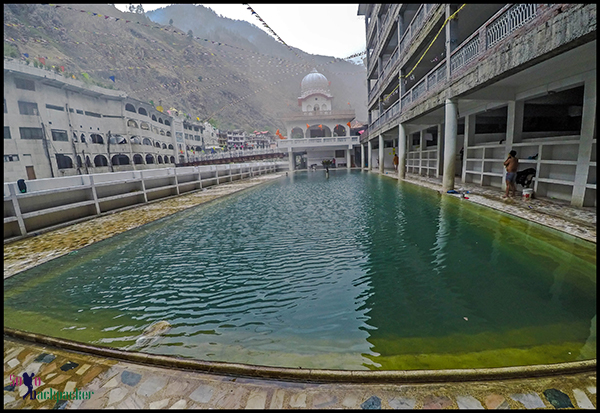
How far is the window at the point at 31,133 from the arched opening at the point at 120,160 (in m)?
11.2

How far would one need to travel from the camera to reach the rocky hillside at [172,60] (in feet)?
234

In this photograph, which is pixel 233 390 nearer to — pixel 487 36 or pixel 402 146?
pixel 487 36

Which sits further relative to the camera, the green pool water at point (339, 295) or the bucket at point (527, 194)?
the bucket at point (527, 194)

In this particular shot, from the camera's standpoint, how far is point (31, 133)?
32.2 m

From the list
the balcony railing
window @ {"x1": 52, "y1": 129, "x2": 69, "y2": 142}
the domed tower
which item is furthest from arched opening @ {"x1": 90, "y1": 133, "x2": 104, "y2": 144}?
the balcony railing

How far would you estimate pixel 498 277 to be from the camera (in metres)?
4.55

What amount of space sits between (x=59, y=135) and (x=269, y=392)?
4704 centimetres

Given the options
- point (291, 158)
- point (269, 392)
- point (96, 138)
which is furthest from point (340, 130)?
point (269, 392)

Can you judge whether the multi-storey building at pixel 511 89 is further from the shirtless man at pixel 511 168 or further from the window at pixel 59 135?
the window at pixel 59 135

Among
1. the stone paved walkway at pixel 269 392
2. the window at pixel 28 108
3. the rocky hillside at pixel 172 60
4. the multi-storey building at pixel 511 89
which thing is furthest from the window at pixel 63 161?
the stone paved walkway at pixel 269 392

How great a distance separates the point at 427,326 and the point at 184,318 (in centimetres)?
333

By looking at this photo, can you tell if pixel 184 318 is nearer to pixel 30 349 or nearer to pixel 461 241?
pixel 30 349

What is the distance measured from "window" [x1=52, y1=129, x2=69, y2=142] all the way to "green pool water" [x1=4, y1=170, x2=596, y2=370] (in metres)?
38.8

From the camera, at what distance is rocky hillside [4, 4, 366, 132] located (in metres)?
71.2
